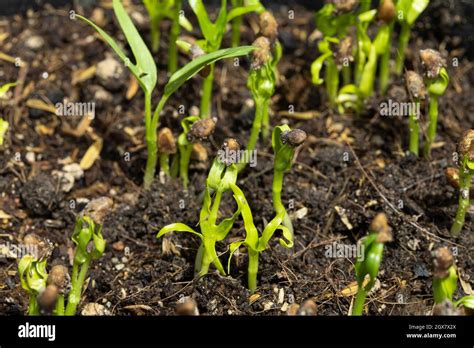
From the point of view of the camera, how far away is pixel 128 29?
246 cm

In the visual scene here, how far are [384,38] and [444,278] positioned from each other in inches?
44.9

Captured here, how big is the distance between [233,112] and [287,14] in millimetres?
648

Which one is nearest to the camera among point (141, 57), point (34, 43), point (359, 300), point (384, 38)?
point (359, 300)

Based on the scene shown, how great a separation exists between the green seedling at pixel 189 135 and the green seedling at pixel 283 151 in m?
0.23

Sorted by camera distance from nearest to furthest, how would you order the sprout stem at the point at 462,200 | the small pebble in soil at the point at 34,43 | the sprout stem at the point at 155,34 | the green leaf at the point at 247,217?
the green leaf at the point at 247,217 → the sprout stem at the point at 462,200 → the sprout stem at the point at 155,34 → the small pebble in soil at the point at 34,43

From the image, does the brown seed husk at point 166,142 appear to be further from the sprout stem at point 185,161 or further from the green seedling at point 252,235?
the green seedling at point 252,235

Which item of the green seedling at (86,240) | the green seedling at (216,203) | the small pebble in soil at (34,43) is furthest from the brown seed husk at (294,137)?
the small pebble in soil at (34,43)

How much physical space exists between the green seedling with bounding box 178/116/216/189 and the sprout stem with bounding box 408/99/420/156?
0.68 metres

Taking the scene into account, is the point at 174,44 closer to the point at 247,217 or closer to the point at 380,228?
the point at 247,217

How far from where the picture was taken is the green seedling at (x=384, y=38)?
275 centimetres

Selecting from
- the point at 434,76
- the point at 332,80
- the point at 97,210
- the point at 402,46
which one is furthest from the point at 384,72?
the point at 97,210

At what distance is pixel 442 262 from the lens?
190 centimetres

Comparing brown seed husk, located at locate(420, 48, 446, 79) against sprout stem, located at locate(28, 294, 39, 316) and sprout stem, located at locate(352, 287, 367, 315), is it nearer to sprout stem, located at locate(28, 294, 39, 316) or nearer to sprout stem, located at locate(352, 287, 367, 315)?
sprout stem, located at locate(352, 287, 367, 315)
